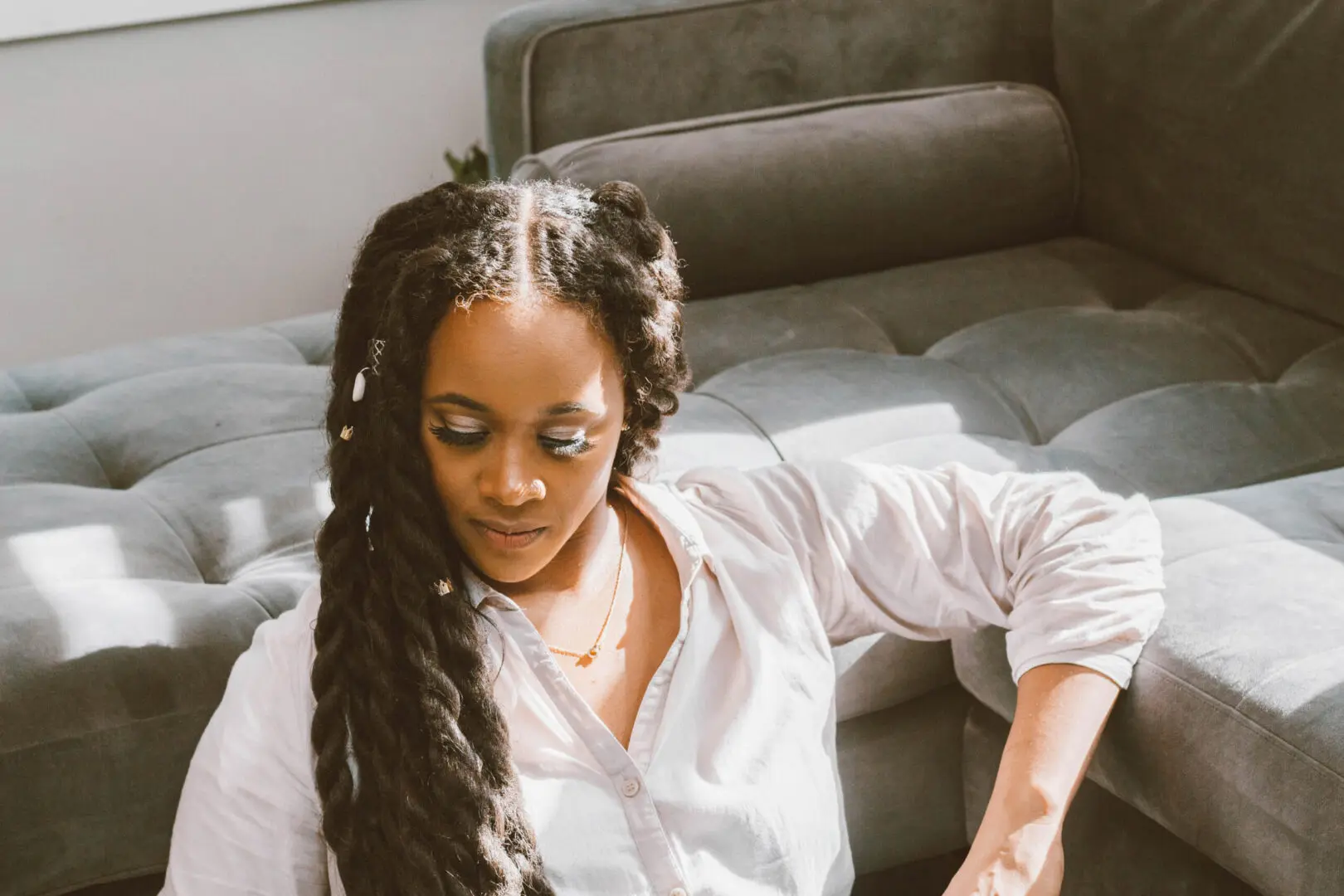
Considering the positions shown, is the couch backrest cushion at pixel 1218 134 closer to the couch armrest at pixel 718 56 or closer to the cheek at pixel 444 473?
the couch armrest at pixel 718 56

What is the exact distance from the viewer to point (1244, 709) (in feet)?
3.23

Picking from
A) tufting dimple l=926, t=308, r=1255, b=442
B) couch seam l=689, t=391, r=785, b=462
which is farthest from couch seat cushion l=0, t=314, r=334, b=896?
tufting dimple l=926, t=308, r=1255, b=442

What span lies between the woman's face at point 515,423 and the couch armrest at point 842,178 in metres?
0.94

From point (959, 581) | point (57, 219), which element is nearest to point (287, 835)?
point (959, 581)

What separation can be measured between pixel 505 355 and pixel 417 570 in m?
0.14

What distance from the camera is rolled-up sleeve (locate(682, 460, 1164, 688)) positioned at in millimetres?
1042

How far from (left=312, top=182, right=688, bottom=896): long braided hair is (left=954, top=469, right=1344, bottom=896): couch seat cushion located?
1.43 feet

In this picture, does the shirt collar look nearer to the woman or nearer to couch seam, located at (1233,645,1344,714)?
the woman

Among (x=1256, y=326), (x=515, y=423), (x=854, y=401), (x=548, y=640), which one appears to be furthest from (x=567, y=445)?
(x=1256, y=326)

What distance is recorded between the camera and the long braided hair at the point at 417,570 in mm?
848

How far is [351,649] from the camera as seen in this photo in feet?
2.87

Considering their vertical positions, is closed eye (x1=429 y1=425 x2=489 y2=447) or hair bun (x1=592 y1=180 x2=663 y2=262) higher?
A: hair bun (x1=592 y1=180 x2=663 y2=262)

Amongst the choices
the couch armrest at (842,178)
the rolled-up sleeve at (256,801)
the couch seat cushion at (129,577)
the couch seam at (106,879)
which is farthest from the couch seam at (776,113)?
the rolled-up sleeve at (256,801)

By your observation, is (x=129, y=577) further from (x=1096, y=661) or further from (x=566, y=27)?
(x=566, y=27)
